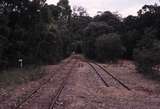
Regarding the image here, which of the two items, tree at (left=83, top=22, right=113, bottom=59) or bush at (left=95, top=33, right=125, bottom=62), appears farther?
tree at (left=83, top=22, right=113, bottom=59)

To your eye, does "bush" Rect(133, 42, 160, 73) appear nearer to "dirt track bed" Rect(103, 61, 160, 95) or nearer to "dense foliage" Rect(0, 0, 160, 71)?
"dense foliage" Rect(0, 0, 160, 71)

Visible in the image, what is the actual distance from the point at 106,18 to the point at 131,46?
17599 millimetres

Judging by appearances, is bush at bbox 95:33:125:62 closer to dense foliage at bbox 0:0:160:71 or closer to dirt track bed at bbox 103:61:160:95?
dense foliage at bbox 0:0:160:71

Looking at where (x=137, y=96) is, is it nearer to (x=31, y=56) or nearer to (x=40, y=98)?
(x=40, y=98)

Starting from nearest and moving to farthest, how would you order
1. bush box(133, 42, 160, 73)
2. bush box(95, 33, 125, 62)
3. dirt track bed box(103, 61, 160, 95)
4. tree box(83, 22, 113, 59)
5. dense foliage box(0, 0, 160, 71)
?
dirt track bed box(103, 61, 160, 95) → bush box(133, 42, 160, 73) → dense foliage box(0, 0, 160, 71) → bush box(95, 33, 125, 62) → tree box(83, 22, 113, 59)

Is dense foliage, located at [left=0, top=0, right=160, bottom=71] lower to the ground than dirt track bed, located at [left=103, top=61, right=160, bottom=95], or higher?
higher

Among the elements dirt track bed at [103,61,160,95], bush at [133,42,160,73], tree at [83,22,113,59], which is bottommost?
dirt track bed at [103,61,160,95]

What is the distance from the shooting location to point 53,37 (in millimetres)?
48156

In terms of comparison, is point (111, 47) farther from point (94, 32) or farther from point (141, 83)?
point (141, 83)

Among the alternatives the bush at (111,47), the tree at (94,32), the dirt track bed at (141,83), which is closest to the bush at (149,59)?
the dirt track bed at (141,83)

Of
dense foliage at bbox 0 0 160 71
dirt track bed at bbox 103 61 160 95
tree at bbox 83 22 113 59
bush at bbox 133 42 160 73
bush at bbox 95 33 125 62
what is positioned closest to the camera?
dirt track bed at bbox 103 61 160 95

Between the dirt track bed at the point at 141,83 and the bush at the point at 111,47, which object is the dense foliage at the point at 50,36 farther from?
the dirt track bed at the point at 141,83

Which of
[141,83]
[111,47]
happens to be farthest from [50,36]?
[141,83]

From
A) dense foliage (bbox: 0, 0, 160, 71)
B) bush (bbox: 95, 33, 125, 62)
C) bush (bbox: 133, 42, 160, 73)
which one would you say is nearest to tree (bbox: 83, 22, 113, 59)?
dense foliage (bbox: 0, 0, 160, 71)
